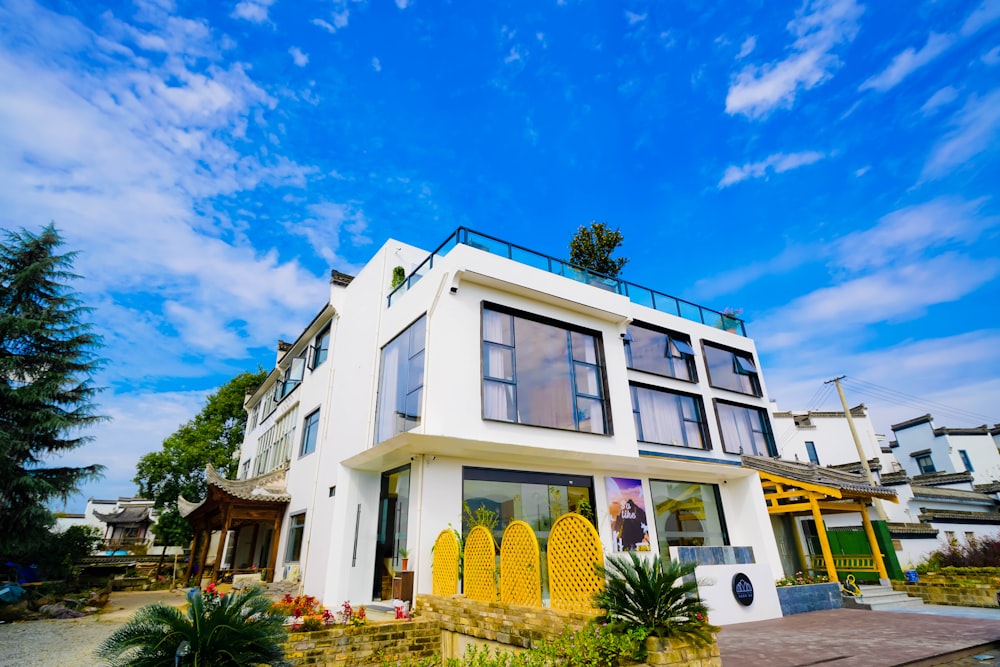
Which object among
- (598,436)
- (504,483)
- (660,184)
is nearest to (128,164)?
(504,483)

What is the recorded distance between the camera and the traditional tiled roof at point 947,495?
→ 63.5 feet

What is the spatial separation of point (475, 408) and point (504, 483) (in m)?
2.02

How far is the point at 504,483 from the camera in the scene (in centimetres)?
1098

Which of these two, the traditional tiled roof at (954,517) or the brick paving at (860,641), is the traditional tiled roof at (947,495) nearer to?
the traditional tiled roof at (954,517)

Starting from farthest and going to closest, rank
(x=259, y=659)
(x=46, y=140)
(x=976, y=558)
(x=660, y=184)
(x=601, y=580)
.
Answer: (x=660, y=184) → (x=976, y=558) → (x=46, y=140) → (x=601, y=580) → (x=259, y=659)

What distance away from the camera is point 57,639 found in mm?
10297

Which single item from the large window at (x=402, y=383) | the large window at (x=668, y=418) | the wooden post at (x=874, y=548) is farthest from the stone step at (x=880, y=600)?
the large window at (x=402, y=383)

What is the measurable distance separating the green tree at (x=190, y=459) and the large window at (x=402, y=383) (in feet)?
74.8

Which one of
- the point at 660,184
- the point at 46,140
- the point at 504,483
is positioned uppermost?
the point at 660,184

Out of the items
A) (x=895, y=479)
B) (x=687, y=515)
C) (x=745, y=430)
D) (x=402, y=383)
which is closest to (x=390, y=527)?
(x=402, y=383)

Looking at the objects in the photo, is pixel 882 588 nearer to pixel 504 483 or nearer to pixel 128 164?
pixel 504 483

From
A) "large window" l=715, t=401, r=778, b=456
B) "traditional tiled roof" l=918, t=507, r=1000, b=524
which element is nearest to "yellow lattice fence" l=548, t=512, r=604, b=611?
"large window" l=715, t=401, r=778, b=456

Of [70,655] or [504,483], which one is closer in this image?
[70,655]

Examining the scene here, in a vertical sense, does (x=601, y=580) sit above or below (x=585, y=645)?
above
